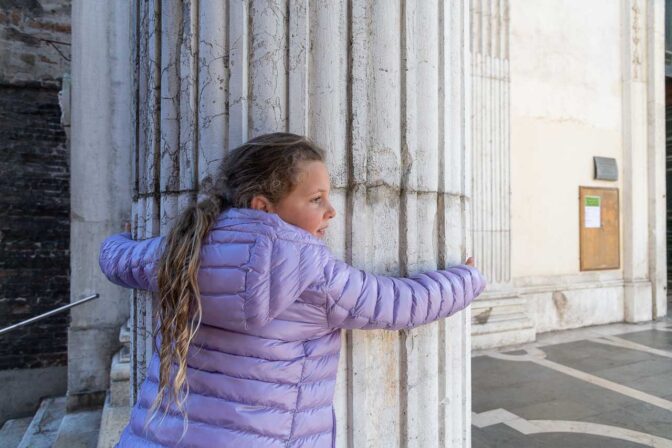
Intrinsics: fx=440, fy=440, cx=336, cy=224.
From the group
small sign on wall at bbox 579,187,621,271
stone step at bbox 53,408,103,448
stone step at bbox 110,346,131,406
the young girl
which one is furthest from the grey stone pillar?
small sign on wall at bbox 579,187,621,271

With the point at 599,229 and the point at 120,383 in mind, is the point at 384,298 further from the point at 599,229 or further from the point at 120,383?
the point at 599,229

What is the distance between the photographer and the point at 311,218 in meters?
1.22

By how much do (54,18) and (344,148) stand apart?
6727mm

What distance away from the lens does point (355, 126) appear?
1.41m

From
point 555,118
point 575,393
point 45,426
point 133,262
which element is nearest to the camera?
point 133,262

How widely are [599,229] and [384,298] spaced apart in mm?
6862

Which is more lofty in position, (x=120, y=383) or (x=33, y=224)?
(x=33, y=224)

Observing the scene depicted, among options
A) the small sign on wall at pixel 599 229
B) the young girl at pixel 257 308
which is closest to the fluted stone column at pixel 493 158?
the small sign on wall at pixel 599 229

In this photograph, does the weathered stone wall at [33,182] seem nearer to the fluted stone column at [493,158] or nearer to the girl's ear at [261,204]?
the fluted stone column at [493,158]

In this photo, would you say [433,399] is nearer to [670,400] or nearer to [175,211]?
[175,211]

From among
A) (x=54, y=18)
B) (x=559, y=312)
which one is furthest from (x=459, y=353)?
(x=54, y=18)

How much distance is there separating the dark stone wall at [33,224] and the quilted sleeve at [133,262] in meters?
5.66

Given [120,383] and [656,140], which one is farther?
[656,140]

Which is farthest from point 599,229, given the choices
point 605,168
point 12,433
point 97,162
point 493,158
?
point 12,433
